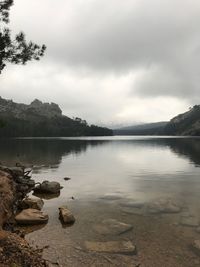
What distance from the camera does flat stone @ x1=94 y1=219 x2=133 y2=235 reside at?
24.8m

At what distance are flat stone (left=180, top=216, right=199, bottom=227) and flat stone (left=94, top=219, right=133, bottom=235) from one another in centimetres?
472

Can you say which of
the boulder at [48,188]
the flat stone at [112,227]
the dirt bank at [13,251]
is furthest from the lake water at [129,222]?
the dirt bank at [13,251]

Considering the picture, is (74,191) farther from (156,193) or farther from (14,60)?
(14,60)

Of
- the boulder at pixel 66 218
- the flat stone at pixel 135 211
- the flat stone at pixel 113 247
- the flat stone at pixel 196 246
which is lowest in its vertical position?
the flat stone at pixel 196 246

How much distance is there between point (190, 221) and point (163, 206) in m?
5.65

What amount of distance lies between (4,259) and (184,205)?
22770 mm

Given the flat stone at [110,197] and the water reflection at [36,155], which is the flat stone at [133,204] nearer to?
the flat stone at [110,197]

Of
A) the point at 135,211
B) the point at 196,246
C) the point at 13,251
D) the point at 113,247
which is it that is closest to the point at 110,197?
the point at 135,211

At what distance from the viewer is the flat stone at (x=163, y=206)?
31.7 meters

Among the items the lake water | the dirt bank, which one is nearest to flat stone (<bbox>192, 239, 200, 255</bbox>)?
the lake water

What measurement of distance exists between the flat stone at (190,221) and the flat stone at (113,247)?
688 centimetres

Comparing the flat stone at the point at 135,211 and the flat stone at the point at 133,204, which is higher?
the flat stone at the point at 133,204

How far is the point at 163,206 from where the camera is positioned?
109 feet

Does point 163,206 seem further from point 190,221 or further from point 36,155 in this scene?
point 36,155
